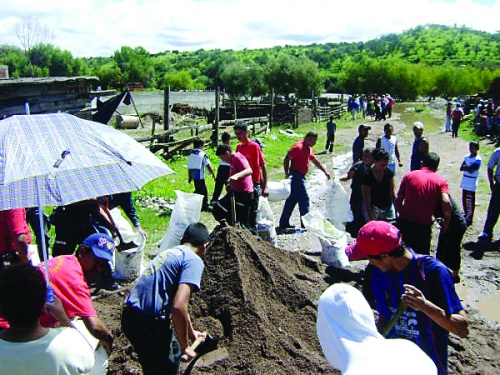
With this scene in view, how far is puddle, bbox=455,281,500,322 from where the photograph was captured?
5.54 m

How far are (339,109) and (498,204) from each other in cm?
2909

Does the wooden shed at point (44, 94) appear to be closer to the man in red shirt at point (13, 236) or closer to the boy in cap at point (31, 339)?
the man in red shirt at point (13, 236)

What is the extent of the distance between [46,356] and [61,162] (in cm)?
122

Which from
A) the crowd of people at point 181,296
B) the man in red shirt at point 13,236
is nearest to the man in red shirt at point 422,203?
the crowd of people at point 181,296

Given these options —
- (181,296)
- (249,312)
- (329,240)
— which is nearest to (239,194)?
(329,240)

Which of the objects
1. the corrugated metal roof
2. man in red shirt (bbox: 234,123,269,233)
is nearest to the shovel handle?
man in red shirt (bbox: 234,123,269,233)

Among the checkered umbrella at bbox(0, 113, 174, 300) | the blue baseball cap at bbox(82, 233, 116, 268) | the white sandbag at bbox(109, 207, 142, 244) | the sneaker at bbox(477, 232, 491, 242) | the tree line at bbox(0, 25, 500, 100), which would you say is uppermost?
the tree line at bbox(0, 25, 500, 100)

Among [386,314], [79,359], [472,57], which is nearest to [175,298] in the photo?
[79,359]

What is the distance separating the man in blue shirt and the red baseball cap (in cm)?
102

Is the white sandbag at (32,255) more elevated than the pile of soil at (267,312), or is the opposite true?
the white sandbag at (32,255)

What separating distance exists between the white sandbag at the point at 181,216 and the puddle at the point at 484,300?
136 inches

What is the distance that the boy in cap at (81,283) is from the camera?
2.80 meters

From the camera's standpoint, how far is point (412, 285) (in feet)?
8.75

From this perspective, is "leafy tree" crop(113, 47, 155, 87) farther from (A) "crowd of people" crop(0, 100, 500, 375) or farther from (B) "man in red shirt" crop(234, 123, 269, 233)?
(A) "crowd of people" crop(0, 100, 500, 375)
